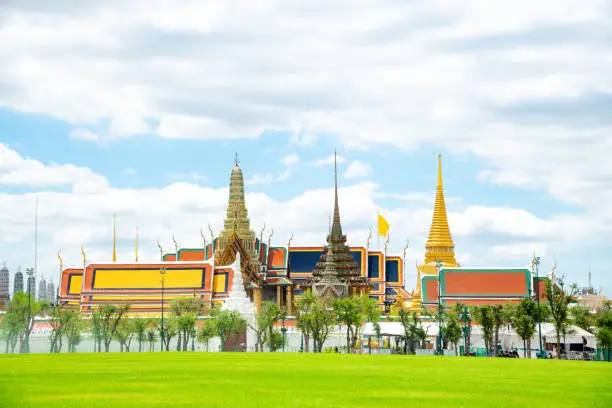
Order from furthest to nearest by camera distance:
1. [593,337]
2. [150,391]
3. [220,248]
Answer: [220,248] → [593,337] → [150,391]

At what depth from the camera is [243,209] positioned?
128 metres

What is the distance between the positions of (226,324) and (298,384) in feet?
154

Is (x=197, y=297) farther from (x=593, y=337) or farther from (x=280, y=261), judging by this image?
(x=593, y=337)

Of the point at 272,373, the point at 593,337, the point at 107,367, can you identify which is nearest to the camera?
the point at 272,373

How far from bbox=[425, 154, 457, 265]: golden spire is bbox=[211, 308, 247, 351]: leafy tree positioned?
174 feet

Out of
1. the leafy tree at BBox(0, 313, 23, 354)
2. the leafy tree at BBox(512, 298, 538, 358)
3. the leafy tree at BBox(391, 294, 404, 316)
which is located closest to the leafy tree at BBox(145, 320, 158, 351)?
the leafy tree at BBox(0, 313, 23, 354)

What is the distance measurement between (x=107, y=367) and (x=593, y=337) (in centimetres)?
4289

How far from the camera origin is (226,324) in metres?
83.1

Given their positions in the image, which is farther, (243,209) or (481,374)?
(243,209)

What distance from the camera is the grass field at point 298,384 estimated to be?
98.5ft

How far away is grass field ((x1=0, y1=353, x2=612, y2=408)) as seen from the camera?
98.5 feet

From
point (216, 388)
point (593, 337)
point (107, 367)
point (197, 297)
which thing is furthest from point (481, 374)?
point (197, 297)

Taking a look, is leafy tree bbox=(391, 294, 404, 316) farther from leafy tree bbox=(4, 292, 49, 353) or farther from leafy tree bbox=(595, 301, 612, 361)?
leafy tree bbox=(595, 301, 612, 361)

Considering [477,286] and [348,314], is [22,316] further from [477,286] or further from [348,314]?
[477,286]
